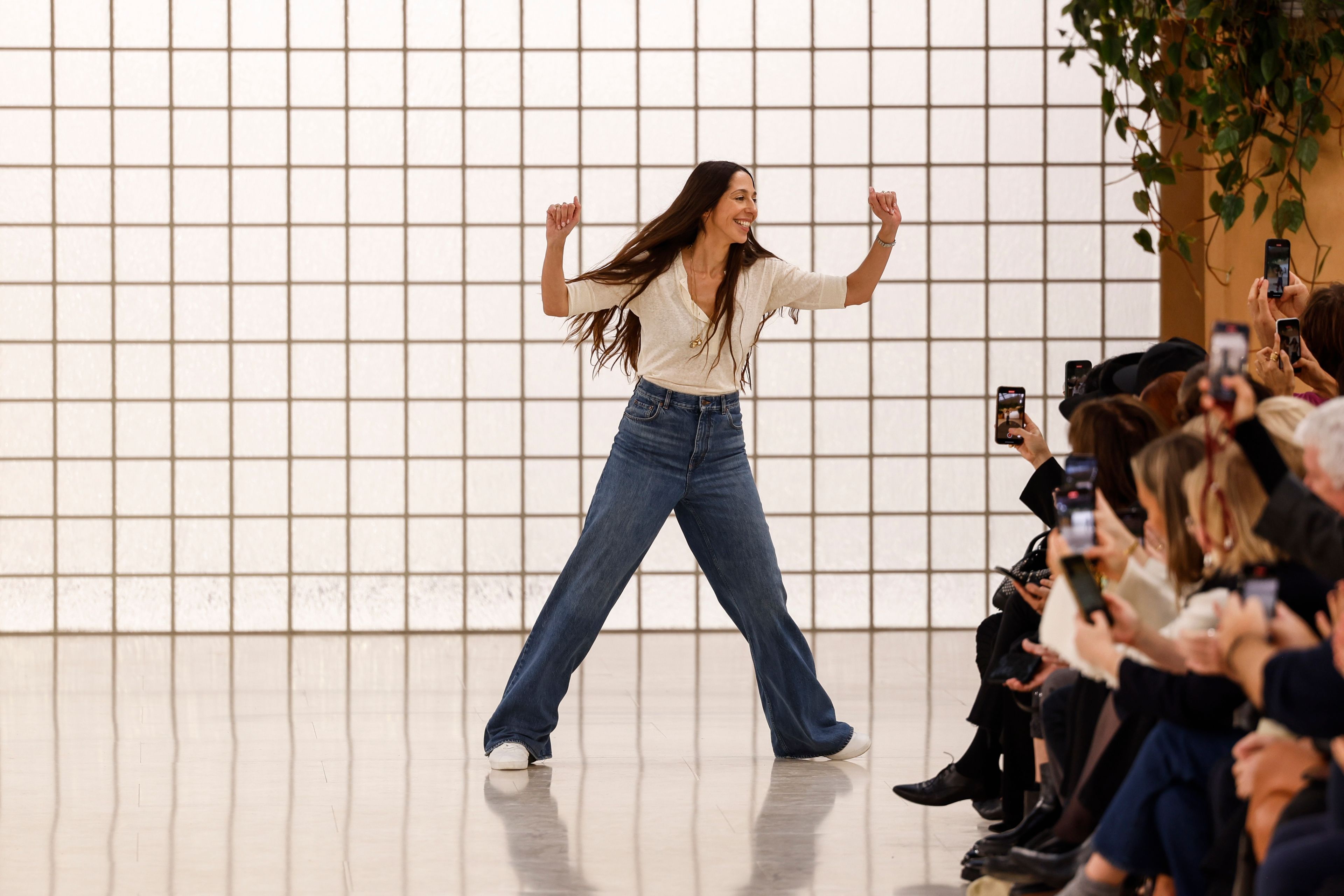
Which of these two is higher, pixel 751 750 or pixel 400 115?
pixel 400 115

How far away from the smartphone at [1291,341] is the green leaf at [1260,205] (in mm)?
1835

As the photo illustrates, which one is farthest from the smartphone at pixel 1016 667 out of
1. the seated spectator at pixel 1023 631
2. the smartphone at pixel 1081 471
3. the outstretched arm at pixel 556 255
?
the outstretched arm at pixel 556 255

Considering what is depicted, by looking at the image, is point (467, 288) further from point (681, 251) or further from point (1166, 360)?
point (1166, 360)

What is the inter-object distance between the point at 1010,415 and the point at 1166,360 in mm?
279

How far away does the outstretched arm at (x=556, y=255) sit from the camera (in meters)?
3.39

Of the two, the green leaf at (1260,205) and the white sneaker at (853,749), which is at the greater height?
the green leaf at (1260,205)

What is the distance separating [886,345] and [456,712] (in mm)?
2174

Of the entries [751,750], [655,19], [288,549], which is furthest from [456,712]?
[655,19]

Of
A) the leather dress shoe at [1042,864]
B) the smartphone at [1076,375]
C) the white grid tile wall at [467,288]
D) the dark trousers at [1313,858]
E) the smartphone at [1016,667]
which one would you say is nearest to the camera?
the dark trousers at [1313,858]

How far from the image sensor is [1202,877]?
6.37ft

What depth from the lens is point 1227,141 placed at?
175 inches

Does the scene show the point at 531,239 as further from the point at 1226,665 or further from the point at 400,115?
the point at 1226,665

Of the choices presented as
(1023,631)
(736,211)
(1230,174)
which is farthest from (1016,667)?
(1230,174)

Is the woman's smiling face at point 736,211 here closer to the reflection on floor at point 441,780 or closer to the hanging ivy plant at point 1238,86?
the reflection on floor at point 441,780
